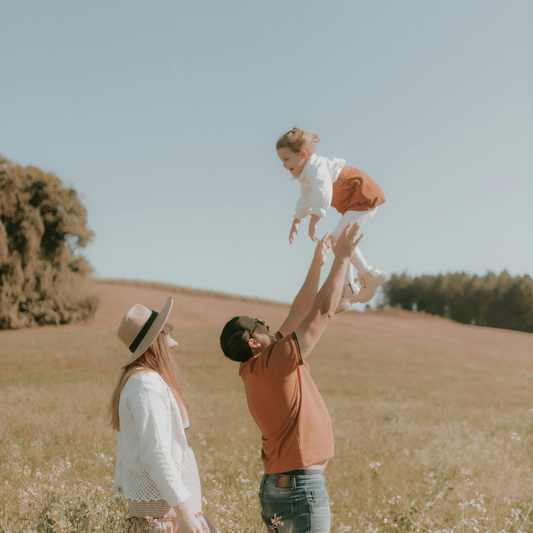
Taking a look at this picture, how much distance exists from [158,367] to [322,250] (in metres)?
1.52

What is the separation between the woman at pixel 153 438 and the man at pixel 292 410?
18.4 inches

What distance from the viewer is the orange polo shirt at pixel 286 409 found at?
9.96 feet

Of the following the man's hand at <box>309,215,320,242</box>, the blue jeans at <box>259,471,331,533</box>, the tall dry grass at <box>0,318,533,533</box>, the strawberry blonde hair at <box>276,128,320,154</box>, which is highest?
the strawberry blonde hair at <box>276,128,320,154</box>

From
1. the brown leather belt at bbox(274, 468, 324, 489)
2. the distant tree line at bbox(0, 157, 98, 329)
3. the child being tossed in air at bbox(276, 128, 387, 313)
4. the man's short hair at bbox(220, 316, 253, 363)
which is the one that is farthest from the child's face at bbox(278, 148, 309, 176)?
the distant tree line at bbox(0, 157, 98, 329)

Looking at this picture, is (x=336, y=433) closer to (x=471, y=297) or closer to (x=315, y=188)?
(x=315, y=188)

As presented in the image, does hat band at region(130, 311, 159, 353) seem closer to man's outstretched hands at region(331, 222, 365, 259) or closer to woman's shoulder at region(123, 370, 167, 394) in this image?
woman's shoulder at region(123, 370, 167, 394)

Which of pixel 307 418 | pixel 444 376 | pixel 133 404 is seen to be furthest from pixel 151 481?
pixel 444 376

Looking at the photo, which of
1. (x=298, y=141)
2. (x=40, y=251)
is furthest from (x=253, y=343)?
(x=40, y=251)

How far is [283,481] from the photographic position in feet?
10.2

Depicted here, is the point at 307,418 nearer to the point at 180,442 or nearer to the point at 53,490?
the point at 180,442

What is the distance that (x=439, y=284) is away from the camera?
59.8 m

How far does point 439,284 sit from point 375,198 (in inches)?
2336

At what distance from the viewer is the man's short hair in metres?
3.26

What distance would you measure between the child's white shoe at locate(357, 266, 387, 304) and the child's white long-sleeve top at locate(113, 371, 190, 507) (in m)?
2.03
